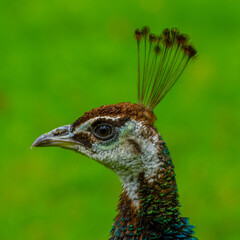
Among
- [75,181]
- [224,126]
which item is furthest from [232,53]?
[75,181]

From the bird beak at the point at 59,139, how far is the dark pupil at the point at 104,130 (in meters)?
0.11

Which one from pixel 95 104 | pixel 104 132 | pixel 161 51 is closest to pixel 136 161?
pixel 104 132

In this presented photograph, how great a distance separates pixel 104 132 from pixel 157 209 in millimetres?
314

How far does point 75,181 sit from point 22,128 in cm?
63

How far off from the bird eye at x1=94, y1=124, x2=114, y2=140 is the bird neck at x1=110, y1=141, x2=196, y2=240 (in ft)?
0.57

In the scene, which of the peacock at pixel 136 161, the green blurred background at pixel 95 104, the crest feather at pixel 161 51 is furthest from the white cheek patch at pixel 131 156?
the green blurred background at pixel 95 104

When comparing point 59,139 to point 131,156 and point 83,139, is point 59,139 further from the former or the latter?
point 131,156

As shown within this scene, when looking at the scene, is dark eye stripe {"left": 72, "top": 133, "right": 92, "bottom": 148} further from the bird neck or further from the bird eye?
the bird neck

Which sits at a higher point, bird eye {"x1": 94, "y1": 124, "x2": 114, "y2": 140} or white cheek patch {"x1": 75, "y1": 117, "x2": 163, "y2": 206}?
bird eye {"x1": 94, "y1": 124, "x2": 114, "y2": 140}

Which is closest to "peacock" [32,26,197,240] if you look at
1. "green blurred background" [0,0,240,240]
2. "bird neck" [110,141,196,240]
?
"bird neck" [110,141,196,240]

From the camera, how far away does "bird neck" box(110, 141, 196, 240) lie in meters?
1.88

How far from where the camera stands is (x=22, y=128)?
13.1 feet

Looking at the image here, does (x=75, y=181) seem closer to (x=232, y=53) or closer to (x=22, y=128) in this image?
(x=22, y=128)

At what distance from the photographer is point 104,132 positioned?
1970 mm
